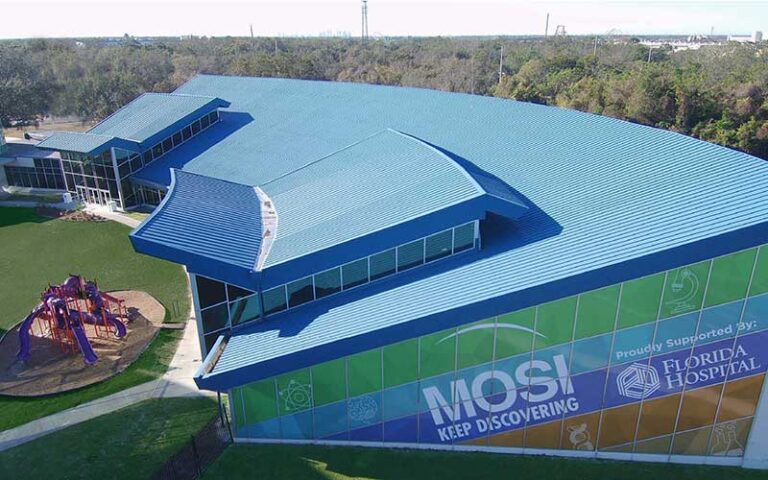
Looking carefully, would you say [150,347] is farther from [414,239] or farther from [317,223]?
[414,239]

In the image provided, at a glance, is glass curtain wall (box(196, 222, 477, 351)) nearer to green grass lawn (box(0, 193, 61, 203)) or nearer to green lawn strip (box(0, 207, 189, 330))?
green lawn strip (box(0, 207, 189, 330))

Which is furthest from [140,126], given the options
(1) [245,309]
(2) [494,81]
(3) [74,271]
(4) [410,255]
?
(2) [494,81]

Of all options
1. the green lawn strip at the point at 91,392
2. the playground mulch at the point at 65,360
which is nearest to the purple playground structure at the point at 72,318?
the playground mulch at the point at 65,360

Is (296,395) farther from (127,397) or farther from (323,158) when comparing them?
(323,158)

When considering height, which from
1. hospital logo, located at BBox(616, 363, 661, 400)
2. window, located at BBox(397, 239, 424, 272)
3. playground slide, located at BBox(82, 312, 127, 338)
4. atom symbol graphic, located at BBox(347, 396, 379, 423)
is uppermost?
window, located at BBox(397, 239, 424, 272)

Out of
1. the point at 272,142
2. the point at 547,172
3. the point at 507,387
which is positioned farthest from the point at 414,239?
the point at 272,142

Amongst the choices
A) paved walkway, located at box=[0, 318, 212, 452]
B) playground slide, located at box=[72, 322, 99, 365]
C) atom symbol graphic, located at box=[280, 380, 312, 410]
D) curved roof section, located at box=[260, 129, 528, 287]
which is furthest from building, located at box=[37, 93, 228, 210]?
atom symbol graphic, located at box=[280, 380, 312, 410]
